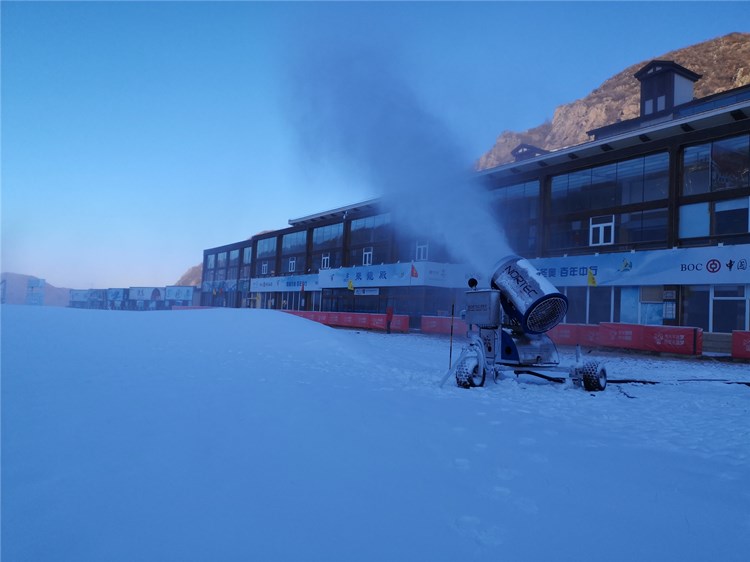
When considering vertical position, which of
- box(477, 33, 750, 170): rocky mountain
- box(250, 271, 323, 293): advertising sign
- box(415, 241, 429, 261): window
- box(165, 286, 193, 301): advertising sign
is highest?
box(477, 33, 750, 170): rocky mountain

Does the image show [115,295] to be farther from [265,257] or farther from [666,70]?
[666,70]

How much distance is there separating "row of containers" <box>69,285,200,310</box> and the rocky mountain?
332 ft

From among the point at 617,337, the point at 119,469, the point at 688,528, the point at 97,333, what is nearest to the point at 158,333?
the point at 97,333

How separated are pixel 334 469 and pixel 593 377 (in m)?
7.31

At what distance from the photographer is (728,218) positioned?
2311 centimetres

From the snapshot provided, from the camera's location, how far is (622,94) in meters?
130

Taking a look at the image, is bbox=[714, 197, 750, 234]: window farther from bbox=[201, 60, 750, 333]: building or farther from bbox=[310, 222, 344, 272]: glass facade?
bbox=[310, 222, 344, 272]: glass facade

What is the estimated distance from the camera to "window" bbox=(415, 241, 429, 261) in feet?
126

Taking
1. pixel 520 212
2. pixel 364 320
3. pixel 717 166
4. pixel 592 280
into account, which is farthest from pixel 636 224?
pixel 364 320

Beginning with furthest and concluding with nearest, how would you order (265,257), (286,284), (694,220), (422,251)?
(265,257) < (286,284) < (422,251) < (694,220)

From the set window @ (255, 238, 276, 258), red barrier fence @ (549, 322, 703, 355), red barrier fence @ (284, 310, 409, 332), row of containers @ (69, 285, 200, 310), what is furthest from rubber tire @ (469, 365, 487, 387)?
row of containers @ (69, 285, 200, 310)

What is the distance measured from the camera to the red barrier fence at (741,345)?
18.0m

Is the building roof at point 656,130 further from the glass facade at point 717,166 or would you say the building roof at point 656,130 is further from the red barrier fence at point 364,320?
the red barrier fence at point 364,320

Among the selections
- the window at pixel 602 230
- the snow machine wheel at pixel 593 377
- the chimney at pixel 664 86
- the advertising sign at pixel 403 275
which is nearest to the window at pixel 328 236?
the advertising sign at pixel 403 275
